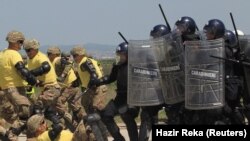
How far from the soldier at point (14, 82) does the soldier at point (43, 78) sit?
231 millimetres

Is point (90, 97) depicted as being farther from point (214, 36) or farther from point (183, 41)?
point (214, 36)

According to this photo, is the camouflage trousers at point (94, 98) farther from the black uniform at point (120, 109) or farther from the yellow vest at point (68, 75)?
the black uniform at point (120, 109)

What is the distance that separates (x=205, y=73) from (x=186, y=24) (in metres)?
1.32

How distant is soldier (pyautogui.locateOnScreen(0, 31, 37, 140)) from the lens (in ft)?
40.3

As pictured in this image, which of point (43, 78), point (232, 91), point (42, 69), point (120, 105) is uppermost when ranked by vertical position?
point (42, 69)

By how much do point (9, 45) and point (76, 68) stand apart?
120 inches

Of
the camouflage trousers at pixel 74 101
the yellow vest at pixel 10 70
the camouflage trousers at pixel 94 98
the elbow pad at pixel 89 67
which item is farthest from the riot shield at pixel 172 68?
the camouflage trousers at pixel 74 101

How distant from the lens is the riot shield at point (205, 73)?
34.0 feet

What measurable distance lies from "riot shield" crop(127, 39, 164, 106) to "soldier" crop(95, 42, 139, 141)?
1.89 ft

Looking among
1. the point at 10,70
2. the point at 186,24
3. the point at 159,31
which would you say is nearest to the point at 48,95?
the point at 10,70

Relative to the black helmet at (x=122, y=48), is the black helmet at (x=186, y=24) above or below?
above

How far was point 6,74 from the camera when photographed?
1245cm

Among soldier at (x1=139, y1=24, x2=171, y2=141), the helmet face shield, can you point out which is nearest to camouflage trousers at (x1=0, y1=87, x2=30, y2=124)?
the helmet face shield

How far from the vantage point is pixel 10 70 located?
12430 millimetres
